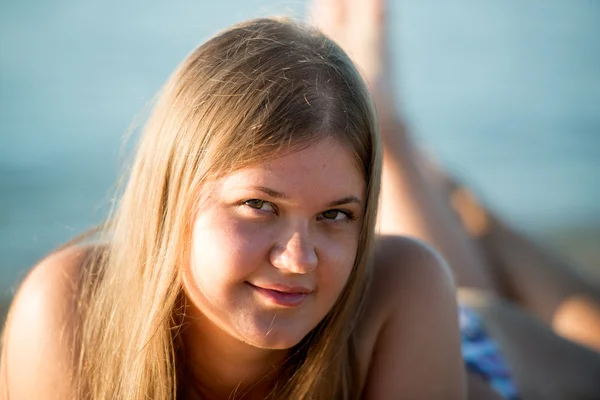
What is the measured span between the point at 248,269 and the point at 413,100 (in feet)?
17.7

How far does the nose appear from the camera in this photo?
1.56 metres

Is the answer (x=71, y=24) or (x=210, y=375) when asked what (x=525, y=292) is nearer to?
(x=210, y=375)

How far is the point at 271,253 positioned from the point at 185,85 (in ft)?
1.38

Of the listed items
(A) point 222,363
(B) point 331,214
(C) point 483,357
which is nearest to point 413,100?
(C) point 483,357

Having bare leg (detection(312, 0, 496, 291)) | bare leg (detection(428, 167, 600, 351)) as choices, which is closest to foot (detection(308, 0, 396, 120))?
bare leg (detection(312, 0, 496, 291))

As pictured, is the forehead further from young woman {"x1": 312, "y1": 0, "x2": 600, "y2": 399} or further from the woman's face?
young woman {"x1": 312, "y1": 0, "x2": 600, "y2": 399}

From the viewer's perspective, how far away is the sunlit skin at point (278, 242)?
1560 millimetres

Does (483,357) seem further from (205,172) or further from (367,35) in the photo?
(367,35)

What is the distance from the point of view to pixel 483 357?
2559mm

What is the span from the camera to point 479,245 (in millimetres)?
3359

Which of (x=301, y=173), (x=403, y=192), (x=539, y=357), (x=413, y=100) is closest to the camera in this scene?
(x=301, y=173)

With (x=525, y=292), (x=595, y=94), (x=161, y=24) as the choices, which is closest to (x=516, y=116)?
(x=595, y=94)

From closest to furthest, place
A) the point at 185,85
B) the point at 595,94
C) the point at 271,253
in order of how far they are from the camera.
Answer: the point at 271,253 → the point at 185,85 → the point at 595,94

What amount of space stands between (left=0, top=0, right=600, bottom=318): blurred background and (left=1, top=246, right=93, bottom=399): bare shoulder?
172 centimetres
